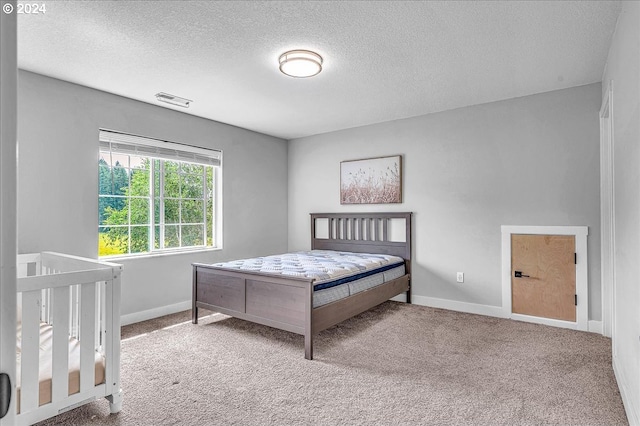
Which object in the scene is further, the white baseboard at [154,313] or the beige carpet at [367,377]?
the white baseboard at [154,313]

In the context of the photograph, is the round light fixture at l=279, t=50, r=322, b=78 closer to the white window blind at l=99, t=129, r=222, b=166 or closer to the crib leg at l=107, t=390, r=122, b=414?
the white window blind at l=99, t=129, r=222, b=166

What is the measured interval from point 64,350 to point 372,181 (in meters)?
3.73

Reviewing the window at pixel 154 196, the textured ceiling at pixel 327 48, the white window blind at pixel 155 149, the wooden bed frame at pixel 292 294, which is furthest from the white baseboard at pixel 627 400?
the white window blind at pixel 155 149

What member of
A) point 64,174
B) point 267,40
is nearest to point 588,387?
point 267,40

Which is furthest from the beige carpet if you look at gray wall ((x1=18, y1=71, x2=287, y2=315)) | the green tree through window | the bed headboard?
the bed headboard

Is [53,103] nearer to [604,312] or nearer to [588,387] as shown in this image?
[588,387]

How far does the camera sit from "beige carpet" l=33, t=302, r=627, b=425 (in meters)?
1.99

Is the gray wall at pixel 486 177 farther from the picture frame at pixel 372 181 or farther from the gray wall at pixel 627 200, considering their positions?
the gray wall at pixel 627 200

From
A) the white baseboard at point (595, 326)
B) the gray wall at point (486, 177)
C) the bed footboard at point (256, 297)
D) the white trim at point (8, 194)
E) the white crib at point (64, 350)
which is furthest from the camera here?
the gray wall at point (486, 177)

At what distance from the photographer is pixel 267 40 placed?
251 cm

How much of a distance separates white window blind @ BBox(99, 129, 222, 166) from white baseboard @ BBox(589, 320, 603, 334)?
442 cm

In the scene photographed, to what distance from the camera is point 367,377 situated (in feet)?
8.03

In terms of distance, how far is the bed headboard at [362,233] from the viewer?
14.8ft

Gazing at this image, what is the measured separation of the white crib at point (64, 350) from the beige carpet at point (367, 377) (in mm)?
198
